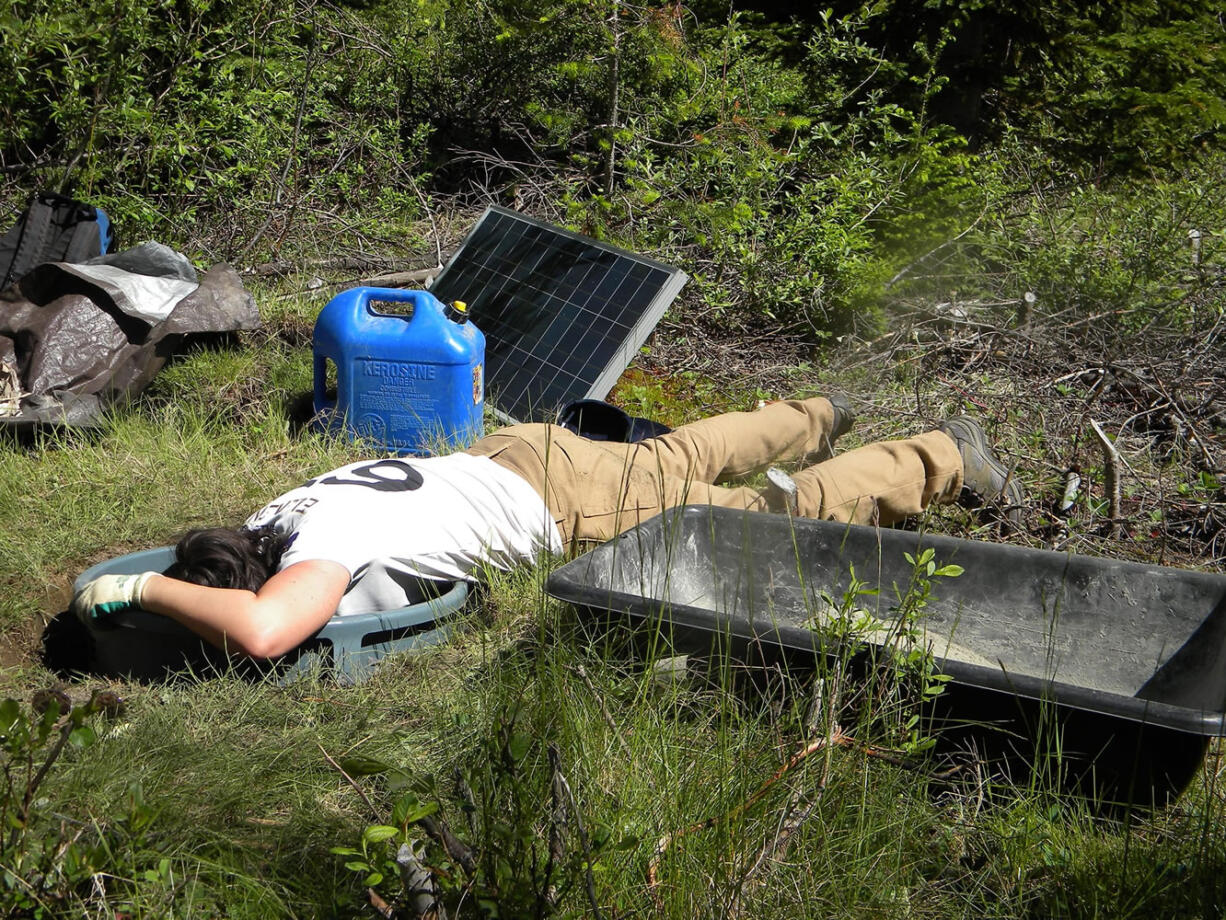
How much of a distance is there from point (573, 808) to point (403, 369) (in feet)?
9.10

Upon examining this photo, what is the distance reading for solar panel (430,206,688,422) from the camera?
4.68 meters

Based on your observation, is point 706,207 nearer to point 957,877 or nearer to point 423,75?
point 423,75

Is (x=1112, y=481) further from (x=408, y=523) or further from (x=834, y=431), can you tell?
(x=408, y=523)

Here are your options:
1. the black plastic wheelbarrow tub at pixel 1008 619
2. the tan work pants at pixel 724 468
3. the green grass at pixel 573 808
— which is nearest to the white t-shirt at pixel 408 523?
the tan work pants at pixel 724 468

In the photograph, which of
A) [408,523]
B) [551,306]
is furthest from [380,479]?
[551,306]

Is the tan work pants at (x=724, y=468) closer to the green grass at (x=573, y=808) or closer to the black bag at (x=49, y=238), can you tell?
the green grass at (x=573, y=808)

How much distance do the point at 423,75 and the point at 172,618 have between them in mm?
5757

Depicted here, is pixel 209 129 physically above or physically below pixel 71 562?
above

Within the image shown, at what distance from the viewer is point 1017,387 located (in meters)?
4.77

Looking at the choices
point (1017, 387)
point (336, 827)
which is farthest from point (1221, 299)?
point (336, 827)

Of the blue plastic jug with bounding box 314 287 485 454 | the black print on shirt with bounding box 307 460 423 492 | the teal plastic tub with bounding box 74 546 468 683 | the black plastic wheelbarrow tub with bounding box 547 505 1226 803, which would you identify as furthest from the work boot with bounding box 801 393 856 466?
the teal plastic tub with bounding box 74 546 468 683

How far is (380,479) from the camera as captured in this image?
3.12 m

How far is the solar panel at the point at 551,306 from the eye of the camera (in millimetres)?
4684

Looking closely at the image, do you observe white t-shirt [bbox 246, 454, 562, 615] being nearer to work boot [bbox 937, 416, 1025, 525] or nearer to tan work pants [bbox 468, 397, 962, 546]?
tan work pants [bbox 468, 397, 962, 546]
